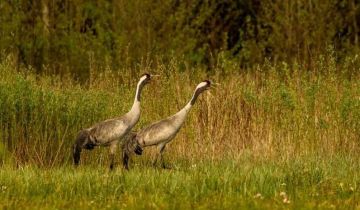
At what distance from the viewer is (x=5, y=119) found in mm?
15086

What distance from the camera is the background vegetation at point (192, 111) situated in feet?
36.7

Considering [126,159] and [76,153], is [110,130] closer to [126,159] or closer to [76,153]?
[126,159]

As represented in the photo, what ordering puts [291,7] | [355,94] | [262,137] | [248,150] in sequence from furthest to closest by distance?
[291,7], [355,94], [262,137], [248,150]

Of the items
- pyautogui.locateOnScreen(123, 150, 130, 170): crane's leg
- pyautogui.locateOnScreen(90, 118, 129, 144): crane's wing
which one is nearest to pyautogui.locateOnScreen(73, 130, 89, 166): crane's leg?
pyautogui.locateOnScreen(90, 118, 129, 144): crane's wing

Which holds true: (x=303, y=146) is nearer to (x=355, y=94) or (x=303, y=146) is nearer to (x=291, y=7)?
(x=355, y=94)

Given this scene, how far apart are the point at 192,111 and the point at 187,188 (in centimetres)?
562

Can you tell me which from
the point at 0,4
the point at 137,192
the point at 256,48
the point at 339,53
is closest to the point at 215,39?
the point at 256,48

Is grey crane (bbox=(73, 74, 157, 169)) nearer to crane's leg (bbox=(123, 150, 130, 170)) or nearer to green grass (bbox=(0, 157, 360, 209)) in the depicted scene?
crane's leg (bbox=(123, 150, 130, 170))

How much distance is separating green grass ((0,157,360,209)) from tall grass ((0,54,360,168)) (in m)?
1.95

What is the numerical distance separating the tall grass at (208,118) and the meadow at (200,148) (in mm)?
18

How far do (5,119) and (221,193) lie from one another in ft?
16.8

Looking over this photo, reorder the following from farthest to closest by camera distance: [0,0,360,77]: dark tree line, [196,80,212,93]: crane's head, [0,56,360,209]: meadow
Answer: [0,0,360,77]: dark tree line → [196,80,212,93]: crane's head → [0,56,360,209]: meadow

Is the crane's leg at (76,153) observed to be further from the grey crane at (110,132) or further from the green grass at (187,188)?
the green grass at (187,188)

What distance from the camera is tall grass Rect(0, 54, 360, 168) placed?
14.8 metres
